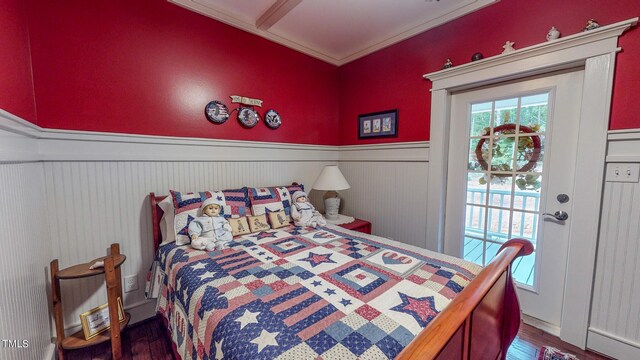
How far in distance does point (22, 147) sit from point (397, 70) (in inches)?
111

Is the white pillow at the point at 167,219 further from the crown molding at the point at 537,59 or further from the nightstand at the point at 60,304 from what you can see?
the crown molding at the point at 537,59

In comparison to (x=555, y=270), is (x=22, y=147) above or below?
above

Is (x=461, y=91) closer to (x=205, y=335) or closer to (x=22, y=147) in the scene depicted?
(x=205, y=335)

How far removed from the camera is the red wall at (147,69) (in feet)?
5.06

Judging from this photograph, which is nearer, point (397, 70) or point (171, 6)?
point (171, 6)

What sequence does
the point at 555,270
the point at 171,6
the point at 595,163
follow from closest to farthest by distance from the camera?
the point at 595,163
the point at 555,270
the point at 171,6

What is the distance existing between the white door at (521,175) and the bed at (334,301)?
926mm

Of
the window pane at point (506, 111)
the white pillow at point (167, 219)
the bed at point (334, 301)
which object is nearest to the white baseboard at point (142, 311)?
the bed at point (334, 301)

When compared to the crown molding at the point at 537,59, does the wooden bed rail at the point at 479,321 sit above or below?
below

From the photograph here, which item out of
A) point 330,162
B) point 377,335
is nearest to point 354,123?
point 330,162

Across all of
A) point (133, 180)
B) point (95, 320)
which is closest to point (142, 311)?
point (95, 320)

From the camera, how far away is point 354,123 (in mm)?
3029

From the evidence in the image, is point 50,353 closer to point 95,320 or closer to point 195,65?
point 95,320

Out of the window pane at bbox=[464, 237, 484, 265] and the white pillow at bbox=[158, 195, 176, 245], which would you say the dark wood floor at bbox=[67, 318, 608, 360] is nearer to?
the window pane at bbox=[464, 237, 484, 265]
